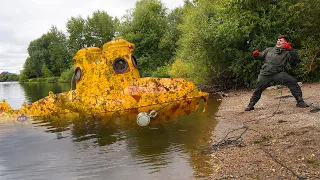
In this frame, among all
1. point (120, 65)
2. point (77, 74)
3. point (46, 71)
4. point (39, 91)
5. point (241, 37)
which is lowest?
point (39, 91)

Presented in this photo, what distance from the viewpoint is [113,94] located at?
27.2 ft

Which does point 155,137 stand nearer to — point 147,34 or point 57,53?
point 147,34

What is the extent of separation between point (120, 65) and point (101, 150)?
291cm

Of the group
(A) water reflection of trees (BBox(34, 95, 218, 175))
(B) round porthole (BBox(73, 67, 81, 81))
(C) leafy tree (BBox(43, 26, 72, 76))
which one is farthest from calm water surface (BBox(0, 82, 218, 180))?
(C) leafy tree (BBox(43, 26, 72, 76))

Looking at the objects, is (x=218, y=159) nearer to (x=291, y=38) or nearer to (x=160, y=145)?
(x=160, y=145)

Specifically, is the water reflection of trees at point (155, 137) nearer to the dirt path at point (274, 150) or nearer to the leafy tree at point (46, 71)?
the dirt path at point (274, 150)

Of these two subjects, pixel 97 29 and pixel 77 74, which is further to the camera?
pixel 97 29

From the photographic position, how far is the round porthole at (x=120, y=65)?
8.57m

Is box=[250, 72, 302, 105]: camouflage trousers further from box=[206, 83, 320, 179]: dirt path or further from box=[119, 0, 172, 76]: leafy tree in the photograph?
box=[119, 0, 172, 76]: leafy tree

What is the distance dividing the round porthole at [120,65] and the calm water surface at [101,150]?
1750 millimetres

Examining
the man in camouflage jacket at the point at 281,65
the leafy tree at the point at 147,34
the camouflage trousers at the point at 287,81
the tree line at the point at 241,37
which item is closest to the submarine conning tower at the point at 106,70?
the man in camouflage jacket at the point at 281,65

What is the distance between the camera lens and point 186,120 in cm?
984

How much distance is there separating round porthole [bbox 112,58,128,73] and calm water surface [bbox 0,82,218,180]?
68.9 inches

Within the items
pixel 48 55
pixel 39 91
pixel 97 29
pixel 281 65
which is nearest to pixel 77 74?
pixel 281 65
